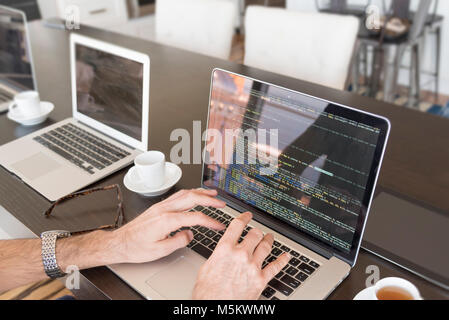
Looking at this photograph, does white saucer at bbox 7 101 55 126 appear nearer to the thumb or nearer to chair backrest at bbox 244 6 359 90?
the thumb

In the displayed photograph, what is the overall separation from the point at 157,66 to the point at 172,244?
113cm

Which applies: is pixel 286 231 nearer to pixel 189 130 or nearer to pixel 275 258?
pixel 275 258

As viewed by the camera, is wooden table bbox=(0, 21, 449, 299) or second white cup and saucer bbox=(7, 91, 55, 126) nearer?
wooden table bbox=(0, 21, 449, 299)

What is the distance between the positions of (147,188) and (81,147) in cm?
29

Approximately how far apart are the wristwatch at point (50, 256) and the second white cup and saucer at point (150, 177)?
0.20 m

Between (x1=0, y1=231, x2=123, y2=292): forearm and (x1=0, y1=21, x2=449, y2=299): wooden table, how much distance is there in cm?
3

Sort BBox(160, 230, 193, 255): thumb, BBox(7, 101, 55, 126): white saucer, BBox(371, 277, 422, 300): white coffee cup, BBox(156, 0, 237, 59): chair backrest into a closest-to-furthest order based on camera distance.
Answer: BBox(371, 277, 422, 300): white coffee cup < BBox(160, 230, 193, 255): thumb < BBox(7, 101, 55, 126): white saucer < BBox(156, 0, 237, 59): chair backrest

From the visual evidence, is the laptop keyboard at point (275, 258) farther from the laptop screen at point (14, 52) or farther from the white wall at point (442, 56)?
the white wall at point (442, 56)

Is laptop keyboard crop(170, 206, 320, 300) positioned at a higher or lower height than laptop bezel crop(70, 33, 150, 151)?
lower

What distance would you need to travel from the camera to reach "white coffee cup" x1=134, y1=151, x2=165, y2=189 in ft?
2.83

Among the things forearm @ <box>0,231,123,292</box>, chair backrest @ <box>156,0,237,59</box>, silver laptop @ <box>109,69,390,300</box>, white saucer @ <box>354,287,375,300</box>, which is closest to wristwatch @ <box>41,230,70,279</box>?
forearm @ <box>0,231,123,292</box>
